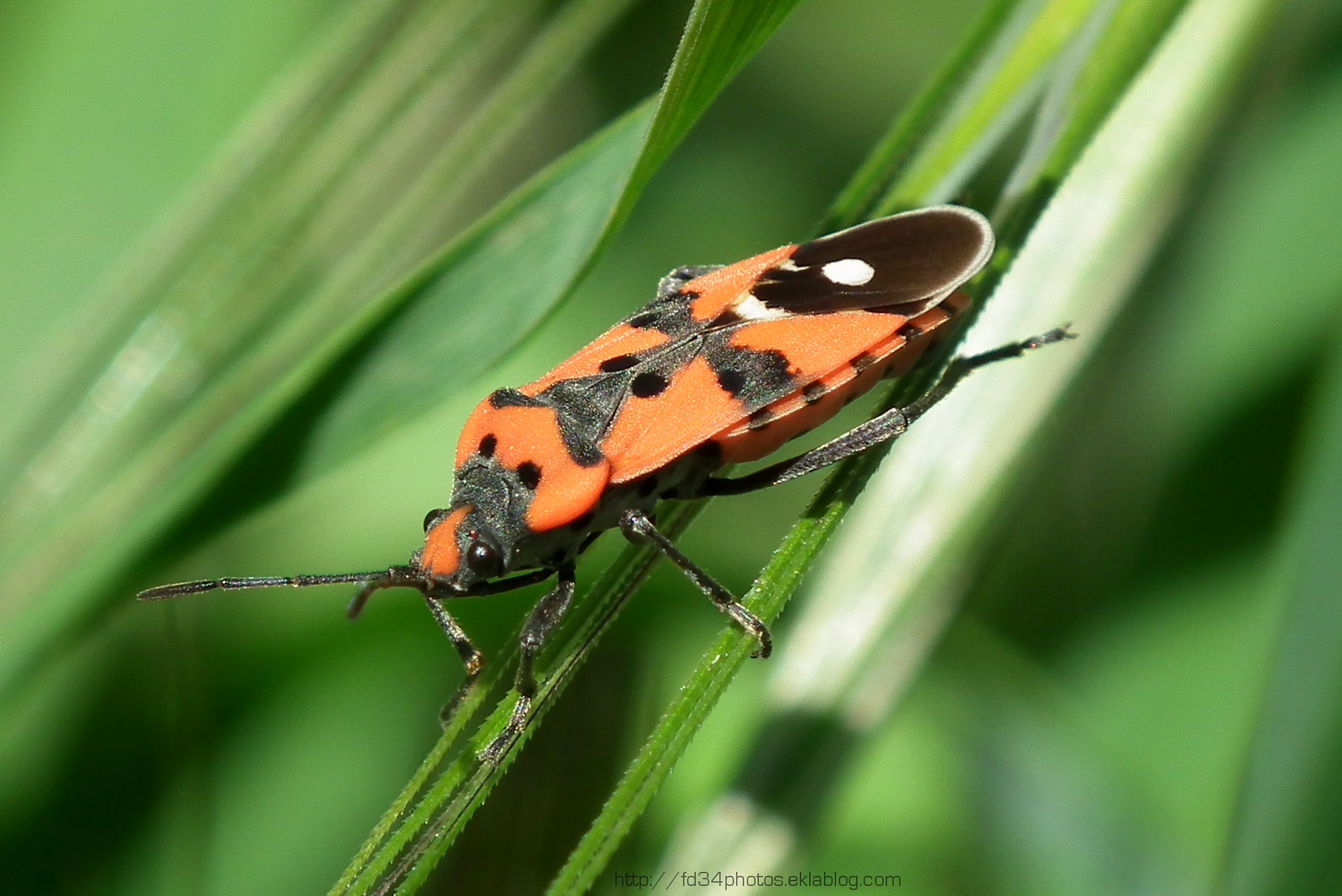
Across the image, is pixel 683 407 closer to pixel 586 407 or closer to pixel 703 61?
pixel 586 407

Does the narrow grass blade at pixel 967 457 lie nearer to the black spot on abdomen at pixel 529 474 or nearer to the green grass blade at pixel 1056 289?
the green grass blade at pixel 1056 289

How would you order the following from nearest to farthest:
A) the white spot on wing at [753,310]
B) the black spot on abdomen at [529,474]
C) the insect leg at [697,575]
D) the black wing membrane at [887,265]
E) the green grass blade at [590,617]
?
the green grass blade at [590,617], the insect leg at [697,575], the black wing membrane at [887,265], the black spot on abdomen at [529,474], the white spot on wing at [753,310]

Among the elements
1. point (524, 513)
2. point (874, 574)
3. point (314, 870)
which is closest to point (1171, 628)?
point (874, 574)

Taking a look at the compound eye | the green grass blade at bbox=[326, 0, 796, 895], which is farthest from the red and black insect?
the green grass blade at bbox=[326, 0, 796, 895]

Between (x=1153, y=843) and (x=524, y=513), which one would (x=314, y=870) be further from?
(x=1153, y=843)

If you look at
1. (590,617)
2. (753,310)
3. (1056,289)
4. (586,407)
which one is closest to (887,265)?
(753,310)

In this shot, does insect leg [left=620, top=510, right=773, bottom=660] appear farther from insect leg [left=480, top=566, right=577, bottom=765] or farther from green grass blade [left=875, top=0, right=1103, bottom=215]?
green grass blade [left=875, top=0, right=1103, bottom=215]

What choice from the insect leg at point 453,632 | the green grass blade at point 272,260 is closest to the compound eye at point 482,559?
the insect leg at point 453,632
